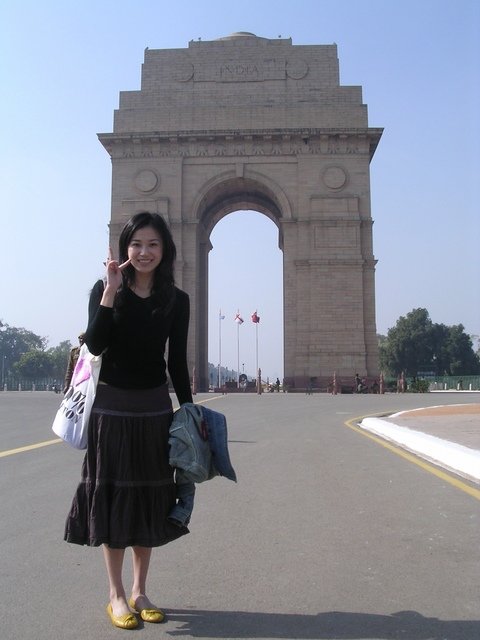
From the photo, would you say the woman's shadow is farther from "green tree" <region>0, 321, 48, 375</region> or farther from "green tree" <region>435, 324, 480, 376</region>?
"green tree" <region>0, 321, 48, 375</region>

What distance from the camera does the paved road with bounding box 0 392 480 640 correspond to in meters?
3.44

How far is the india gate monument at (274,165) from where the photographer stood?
1575 inches

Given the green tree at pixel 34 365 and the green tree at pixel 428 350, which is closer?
the green tree at pixel 428 350

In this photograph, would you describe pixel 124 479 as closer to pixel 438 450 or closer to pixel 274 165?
pixel 438 450

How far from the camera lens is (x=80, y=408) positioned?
11.5 ft

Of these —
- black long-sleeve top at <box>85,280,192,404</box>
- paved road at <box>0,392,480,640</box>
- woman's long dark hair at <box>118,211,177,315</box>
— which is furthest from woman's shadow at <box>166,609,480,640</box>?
woman's long dark hair at <box>118,211,177,315</box>

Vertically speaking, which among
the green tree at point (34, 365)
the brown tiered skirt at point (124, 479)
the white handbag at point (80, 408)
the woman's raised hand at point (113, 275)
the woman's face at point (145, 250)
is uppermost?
the green tree at point (34, 365)

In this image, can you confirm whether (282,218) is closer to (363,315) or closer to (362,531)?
(363,315)

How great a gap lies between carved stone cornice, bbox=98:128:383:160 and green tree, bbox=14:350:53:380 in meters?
66.8

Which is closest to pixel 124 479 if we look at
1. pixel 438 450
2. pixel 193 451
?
pixel 193 451

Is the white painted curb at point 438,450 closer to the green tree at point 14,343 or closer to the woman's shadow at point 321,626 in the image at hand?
the woman's shadow at point 321,626

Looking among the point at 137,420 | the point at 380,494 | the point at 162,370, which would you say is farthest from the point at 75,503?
the point at 380,494

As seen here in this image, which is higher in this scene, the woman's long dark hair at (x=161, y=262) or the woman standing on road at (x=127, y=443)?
the woman's long dark hair at (x=161, y=262)

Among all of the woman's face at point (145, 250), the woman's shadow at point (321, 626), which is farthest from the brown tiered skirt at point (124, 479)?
the woman's face at point (145, 250)
